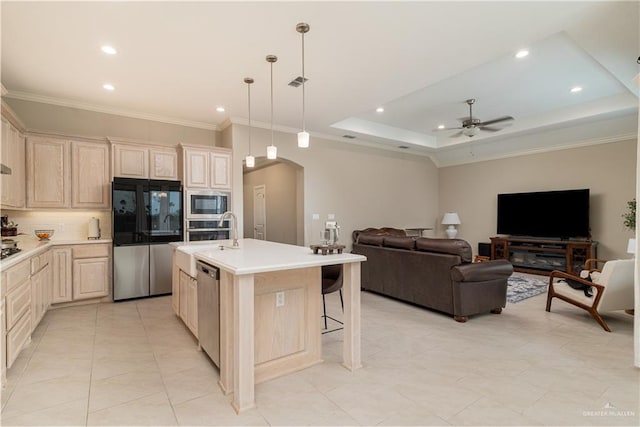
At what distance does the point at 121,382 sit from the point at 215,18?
9.74 ft

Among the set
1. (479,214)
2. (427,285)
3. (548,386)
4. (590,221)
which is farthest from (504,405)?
(479,214)

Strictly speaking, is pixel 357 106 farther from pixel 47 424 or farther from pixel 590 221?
pixel 590 221

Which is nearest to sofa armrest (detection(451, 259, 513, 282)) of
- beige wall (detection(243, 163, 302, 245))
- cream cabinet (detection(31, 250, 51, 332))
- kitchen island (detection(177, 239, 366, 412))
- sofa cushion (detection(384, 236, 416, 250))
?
sofa cushion (detection(384, 236, 416, 250))

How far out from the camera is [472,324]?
3561mm

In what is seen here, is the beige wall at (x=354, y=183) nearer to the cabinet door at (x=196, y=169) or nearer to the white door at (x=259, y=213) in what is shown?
the cabinet door at (x=196, y=169)

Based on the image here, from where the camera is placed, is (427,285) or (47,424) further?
(427,285)

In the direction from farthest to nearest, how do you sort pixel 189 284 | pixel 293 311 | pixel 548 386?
1. pixel 189 284
2. pixel 293 311
3. pixel 548 386

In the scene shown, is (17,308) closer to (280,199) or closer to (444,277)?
(444,277)

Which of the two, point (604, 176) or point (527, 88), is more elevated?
point (527, 88)

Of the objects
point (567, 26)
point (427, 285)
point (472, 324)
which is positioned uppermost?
point (567, 26)

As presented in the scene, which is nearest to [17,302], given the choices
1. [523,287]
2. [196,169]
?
[196,169]

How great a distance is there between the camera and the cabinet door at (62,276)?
4.01m

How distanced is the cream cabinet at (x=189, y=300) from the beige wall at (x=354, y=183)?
86.8 inches

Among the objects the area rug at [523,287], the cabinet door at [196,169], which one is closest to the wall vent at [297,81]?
the cabinet door at [196,169]
